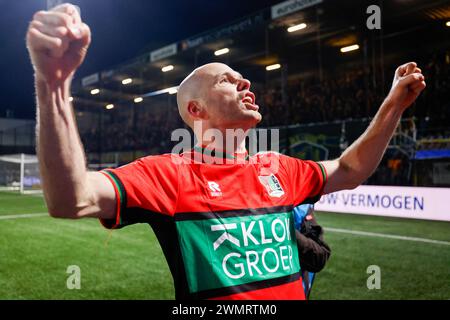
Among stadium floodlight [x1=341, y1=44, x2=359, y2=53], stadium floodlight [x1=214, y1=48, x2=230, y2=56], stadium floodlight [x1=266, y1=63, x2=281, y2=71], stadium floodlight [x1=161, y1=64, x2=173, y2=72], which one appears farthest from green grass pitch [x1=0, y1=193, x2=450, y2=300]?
stadium floodlight [x1=161, y1=64, x2=173, y2=72]

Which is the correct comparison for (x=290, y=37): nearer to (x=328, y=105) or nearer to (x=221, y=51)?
(x=328, y=105)

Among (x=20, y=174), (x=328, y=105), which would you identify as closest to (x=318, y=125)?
(x=328, y=105)

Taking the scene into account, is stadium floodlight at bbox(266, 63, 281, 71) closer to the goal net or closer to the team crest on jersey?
the goal net

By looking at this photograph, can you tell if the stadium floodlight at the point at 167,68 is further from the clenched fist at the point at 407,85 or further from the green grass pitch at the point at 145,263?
the clenched fist at the point at 407,85

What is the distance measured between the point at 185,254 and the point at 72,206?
20.4 inches

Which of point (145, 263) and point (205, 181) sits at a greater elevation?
point (205, 181)

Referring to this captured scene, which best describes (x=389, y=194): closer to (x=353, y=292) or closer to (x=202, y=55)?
(x=353, y=292)

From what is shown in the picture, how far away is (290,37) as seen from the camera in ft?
58.0

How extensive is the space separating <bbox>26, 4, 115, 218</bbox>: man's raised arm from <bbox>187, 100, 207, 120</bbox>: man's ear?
2.25 ft

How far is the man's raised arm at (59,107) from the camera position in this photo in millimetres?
1040

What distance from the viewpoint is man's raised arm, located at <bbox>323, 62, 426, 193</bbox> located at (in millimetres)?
1946

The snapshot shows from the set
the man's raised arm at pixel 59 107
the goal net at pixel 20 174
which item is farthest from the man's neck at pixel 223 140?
the goal net at pixel 20 174

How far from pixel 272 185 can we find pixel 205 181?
333 mm

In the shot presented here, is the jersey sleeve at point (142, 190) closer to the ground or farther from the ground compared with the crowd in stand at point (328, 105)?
closer to the ground
